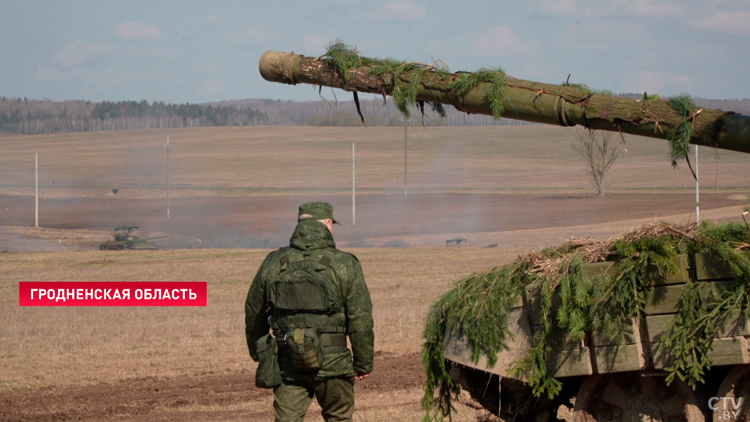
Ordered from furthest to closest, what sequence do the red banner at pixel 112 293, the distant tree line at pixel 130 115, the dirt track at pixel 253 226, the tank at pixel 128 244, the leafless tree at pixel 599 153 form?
1. the distant tree line at pixel 130 115
2. the leafless tree at pixel 599 153
3. the tank at pixel 128 244
4. the red banner at pixel 112 293
5. the dirt track at pixel 253 226

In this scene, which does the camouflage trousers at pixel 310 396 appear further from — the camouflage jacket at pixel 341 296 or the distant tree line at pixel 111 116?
the distant tree line at pixel 111 116

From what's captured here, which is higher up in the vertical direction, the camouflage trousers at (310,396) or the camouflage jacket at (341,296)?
the camouflage jacket at (341,296)

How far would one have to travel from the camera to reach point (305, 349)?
17.5 ft

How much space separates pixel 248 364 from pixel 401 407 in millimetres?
3375

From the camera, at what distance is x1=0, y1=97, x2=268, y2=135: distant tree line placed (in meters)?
165

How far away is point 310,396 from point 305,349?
51 cm

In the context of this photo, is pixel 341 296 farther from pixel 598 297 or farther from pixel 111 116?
pixel 111 116

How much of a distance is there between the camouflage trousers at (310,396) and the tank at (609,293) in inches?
42.7

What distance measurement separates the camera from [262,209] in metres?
56.2

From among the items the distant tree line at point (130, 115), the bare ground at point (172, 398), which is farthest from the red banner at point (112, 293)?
the distant tree line at point (130, 115)

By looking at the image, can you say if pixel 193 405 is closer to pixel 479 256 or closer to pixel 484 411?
pixel 484 411

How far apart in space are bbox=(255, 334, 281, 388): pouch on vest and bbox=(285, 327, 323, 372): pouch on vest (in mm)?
191

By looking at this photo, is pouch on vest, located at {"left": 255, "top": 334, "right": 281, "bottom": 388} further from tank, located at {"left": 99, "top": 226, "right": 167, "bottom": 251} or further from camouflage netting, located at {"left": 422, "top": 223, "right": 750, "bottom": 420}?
tank, located at {"left": 99, "top": 226, "right": 167, "bottom": 251}

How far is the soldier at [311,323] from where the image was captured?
5.46 m
